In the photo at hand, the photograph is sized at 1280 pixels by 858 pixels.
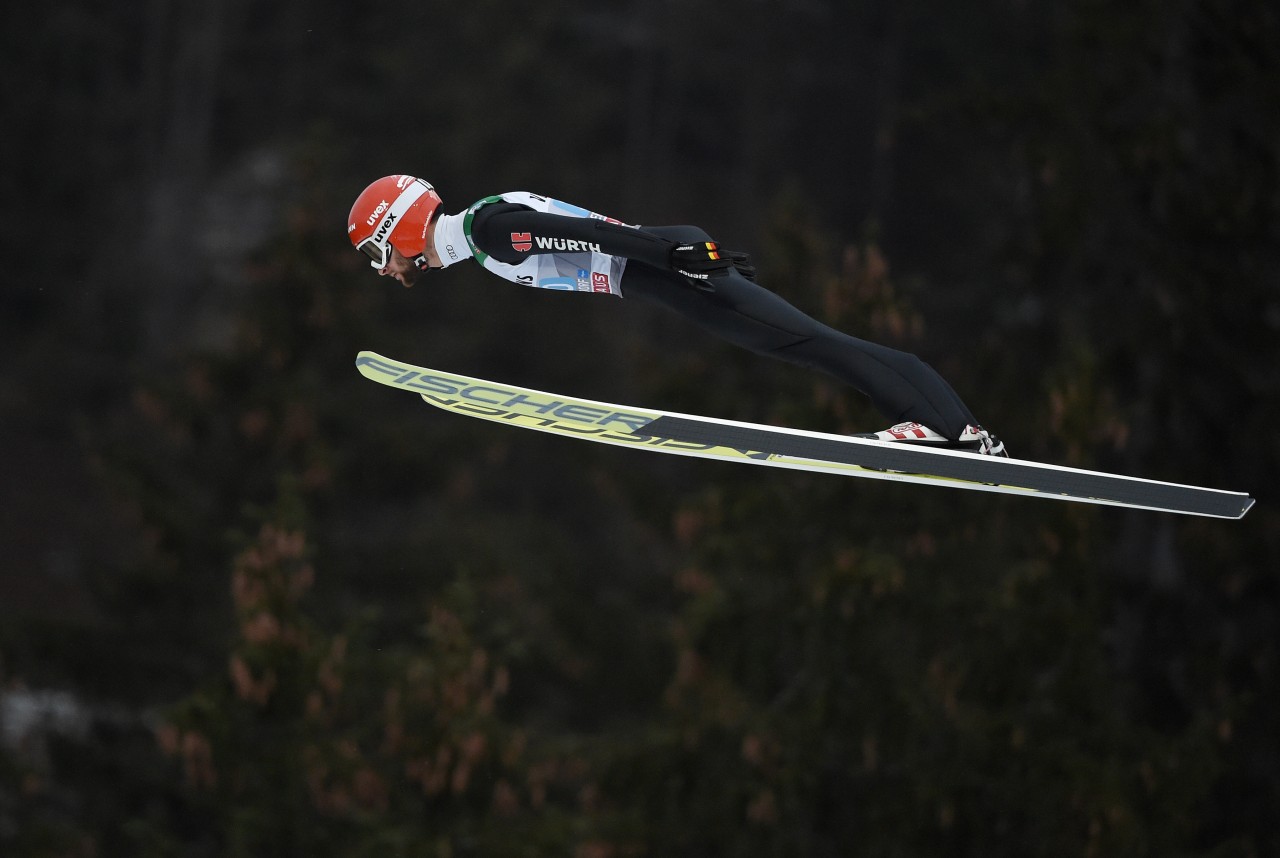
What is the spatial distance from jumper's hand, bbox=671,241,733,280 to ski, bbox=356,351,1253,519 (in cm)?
75

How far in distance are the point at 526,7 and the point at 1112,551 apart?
21256mm

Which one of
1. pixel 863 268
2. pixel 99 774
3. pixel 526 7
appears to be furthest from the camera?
pixel 526 7

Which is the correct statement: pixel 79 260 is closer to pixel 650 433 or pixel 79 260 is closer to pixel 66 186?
pixel 66 186

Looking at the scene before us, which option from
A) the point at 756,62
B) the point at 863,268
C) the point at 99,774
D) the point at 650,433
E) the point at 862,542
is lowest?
the point at 99,774

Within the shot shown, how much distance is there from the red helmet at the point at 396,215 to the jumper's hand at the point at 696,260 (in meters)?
1.19

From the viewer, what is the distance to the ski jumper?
6.06 m

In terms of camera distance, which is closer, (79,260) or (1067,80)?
(1067,80)

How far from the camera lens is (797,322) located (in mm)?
6223

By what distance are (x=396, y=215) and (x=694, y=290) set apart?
1.27 m

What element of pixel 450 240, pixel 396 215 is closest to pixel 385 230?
pixel 396 215

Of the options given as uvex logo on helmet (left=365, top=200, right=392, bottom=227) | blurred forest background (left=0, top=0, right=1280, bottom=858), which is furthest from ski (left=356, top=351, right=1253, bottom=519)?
blurred forest background (left=0, top=0, right=1280, bottom=858)

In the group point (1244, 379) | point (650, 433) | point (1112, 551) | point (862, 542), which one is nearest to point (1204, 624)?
point (1112, 551)

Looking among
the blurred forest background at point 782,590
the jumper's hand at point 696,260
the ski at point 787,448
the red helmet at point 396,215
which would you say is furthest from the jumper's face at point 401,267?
the blurred forest background at point 782,590

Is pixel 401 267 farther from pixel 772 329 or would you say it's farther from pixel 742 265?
pixel 772 329
